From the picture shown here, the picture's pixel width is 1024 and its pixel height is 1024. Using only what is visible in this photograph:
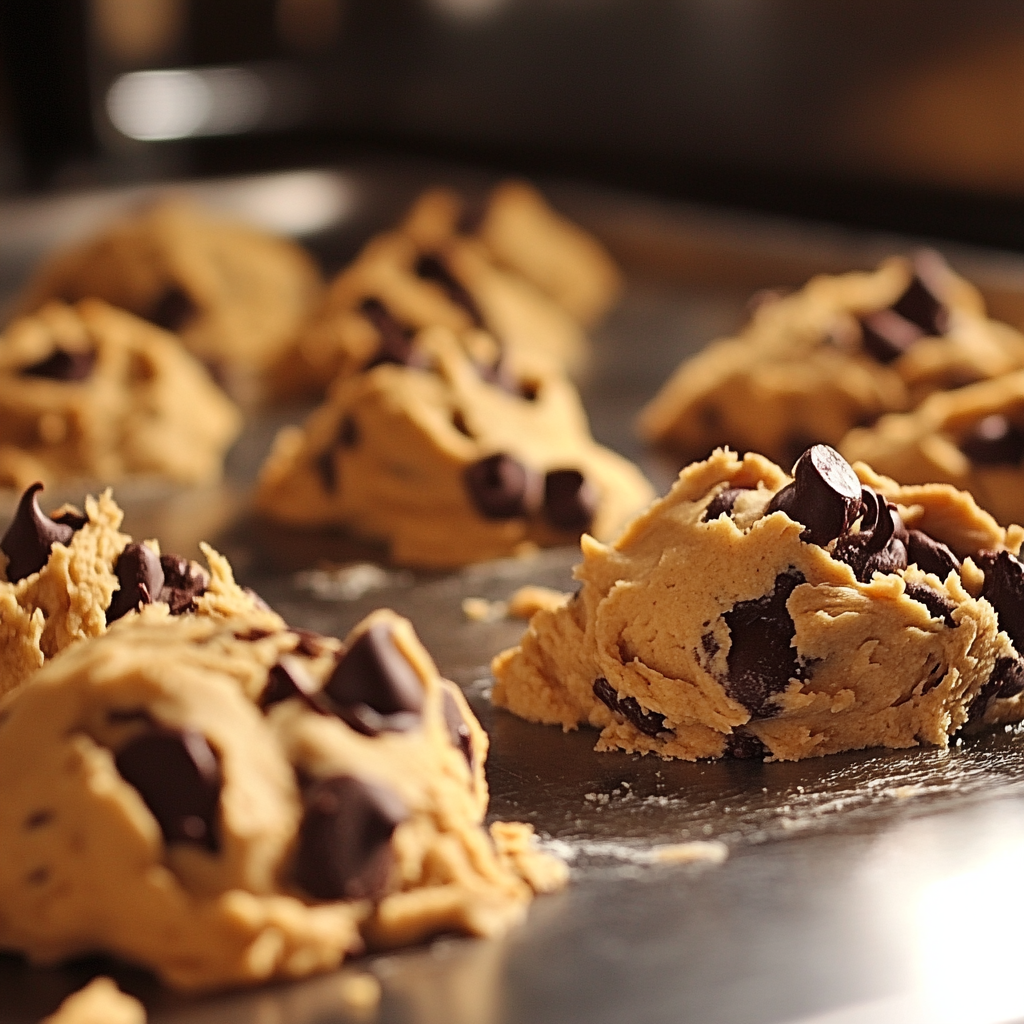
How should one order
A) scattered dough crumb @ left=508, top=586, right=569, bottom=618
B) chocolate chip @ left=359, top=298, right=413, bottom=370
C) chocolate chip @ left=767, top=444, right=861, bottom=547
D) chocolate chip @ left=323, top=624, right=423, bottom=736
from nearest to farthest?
chocolate chip @ left=323, top=624, right=423, bottom=736 < chocolate chip @ left=767, top=444, right=861, bottom=547 < scattered dough crumb @ left=508, top=586, right=569, bottom=618 < chocolate chip @ left=359, top=298, right=413, bottom=370

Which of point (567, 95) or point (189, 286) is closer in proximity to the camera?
point (189, 286)

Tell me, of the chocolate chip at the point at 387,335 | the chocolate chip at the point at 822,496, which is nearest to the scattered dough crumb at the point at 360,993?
the chocolate chip at the point at 822,496

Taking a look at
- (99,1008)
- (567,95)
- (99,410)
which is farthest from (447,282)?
(99,1008)

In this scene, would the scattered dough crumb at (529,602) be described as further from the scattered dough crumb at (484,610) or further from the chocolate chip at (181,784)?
the chocolate chip at (181,784)

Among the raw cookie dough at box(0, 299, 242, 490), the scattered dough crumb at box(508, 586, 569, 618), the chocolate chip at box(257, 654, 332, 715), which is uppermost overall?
the raw cookie dough at box(0, 299, 242, 490)

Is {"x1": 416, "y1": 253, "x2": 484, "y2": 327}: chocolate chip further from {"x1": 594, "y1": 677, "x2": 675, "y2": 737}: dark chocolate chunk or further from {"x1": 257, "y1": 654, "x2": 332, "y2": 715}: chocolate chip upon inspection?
{"x1": 257, "y1": 654, "x2": 332, "y2": 715}: chocolate chip

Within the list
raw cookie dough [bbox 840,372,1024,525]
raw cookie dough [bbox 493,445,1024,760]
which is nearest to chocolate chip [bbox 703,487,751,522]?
raw cookie dough [bbox 493,445,1024,760]

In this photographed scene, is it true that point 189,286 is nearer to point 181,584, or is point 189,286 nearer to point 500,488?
point 500,488
